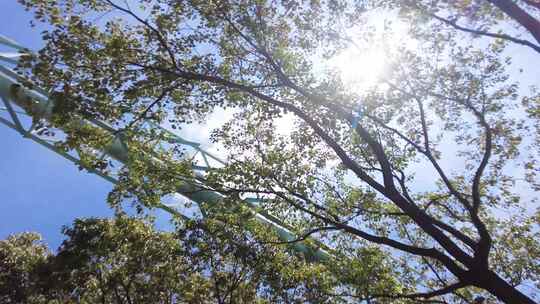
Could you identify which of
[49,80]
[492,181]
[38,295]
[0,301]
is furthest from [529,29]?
[0,301]

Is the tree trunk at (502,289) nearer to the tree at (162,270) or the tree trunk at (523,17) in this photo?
the tree trunk at (523,17)

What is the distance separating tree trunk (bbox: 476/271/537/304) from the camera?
706 centimetres

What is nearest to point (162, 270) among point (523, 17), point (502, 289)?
point (502, 289)

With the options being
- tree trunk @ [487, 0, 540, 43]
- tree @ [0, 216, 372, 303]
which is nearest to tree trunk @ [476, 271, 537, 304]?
tree trunk @ [487, 0, 540, 43]

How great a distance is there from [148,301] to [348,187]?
27.3ft

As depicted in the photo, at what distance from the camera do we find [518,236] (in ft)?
47.3

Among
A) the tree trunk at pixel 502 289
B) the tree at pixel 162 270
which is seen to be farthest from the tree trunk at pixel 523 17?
the tree at pixel 162 270

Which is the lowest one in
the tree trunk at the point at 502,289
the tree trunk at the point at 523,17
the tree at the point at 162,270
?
the tree at the point at 162,270

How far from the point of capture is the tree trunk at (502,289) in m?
7.06

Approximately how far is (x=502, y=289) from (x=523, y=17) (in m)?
5.17

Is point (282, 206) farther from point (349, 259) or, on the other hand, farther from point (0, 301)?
point (0, 301)

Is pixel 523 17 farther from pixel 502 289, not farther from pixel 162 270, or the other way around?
pixel 162 270

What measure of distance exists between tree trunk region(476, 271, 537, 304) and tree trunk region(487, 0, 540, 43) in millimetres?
4704

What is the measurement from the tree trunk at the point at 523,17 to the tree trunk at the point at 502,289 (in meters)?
4.70
